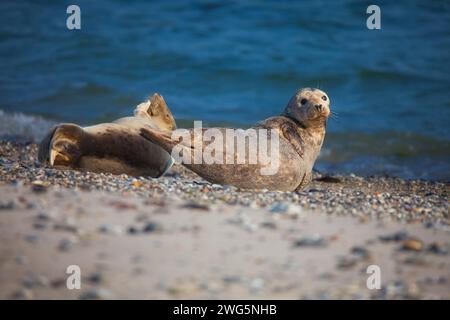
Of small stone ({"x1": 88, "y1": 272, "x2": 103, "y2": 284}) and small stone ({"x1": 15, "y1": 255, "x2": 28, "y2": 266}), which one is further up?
small stone ({"x1": 15, "y1": 255, "x2": 28, "y2": 266})

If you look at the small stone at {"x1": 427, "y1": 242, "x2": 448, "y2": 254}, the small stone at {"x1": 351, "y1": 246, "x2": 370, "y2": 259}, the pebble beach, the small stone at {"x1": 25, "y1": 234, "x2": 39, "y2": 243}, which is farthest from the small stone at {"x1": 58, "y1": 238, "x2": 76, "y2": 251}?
the small stone at {"x1": 427, "y1": 242, "x2": 448, "y2": 254}

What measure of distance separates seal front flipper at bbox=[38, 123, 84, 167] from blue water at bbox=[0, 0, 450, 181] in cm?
417

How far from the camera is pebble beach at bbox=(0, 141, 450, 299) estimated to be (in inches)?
145

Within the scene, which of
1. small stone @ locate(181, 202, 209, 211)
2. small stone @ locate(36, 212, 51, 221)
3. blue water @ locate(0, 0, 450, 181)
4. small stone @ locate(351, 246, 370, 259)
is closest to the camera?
small stone @ locate(351, 246, 370, 259)

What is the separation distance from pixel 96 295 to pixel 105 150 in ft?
10.5

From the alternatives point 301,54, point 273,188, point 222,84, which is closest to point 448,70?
point 301,54

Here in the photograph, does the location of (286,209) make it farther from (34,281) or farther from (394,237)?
(34,281)

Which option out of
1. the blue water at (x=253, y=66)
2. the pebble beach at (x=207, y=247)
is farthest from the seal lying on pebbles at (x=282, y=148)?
the blue water at (x=253, y=66)

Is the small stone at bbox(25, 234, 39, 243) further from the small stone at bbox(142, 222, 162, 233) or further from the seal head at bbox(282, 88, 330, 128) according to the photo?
the seal head at bbox(282, 88, 330, 128)

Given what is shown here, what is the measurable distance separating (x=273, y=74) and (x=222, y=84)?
993mm

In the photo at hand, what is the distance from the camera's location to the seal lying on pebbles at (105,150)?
649cm

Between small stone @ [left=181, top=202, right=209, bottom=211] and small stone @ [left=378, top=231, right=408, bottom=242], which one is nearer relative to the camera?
small stone @ [left=378, top=231, right=408, bottom=242]

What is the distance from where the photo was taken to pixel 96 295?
11.8 ft

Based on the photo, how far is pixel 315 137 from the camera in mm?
7234
